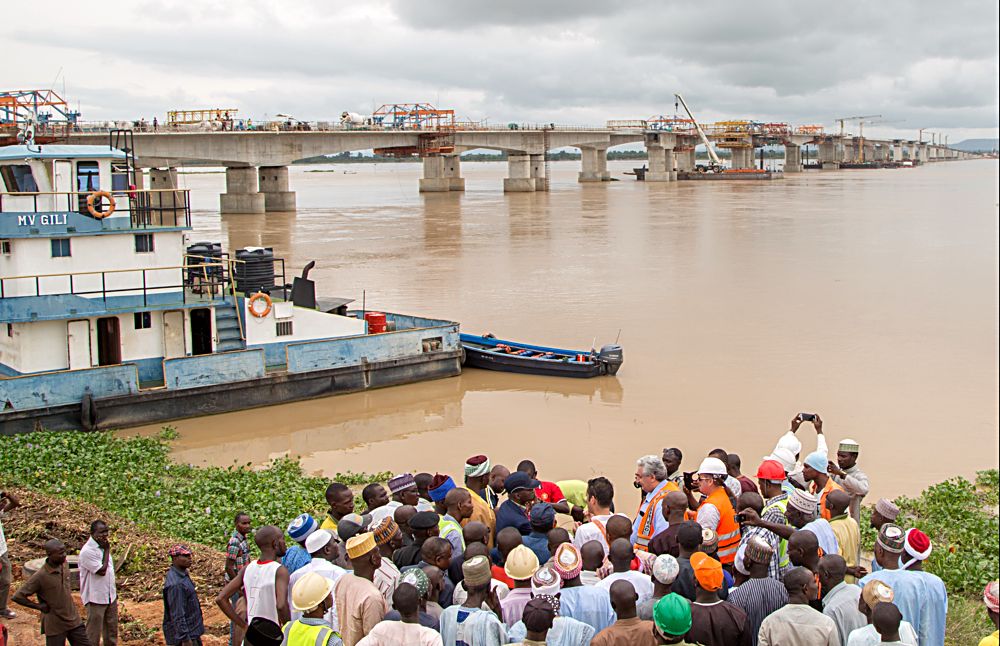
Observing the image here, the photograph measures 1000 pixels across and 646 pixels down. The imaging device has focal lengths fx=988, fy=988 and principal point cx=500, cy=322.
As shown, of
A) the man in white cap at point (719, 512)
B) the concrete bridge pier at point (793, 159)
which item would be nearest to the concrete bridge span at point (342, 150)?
the concrete bridge pier at point (793, 159)

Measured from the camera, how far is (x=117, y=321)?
58.2 feet

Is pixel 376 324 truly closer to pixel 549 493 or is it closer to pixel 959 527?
pixel 959 527

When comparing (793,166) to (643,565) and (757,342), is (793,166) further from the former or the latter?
(643,565)

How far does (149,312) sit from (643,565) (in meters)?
13.7

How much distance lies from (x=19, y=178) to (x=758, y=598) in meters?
16.0

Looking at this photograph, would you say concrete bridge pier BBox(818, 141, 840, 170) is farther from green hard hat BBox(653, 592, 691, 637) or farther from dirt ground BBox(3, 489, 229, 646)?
green hard hat BBox(653, 592, 691, 637)

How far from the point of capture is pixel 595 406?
63.1ft

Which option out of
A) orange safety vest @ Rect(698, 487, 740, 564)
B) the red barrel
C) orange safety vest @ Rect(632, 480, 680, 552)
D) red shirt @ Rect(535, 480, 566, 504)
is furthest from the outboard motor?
orange safety vest @ Rect(698, 487, 740, 564)

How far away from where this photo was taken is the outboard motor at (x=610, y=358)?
20.7m

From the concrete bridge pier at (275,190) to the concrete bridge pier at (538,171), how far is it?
3265 centimetres

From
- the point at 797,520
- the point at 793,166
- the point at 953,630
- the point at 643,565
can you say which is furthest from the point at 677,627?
the point at 793,166

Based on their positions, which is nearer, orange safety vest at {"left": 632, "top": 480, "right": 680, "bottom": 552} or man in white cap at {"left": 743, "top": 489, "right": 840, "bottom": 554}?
man in white cap at {"left": 743, "top": 489, "right": 840, "bottom": 554}

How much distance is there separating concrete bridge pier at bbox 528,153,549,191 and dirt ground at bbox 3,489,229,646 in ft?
294

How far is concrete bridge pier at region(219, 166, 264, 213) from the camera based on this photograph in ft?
224
